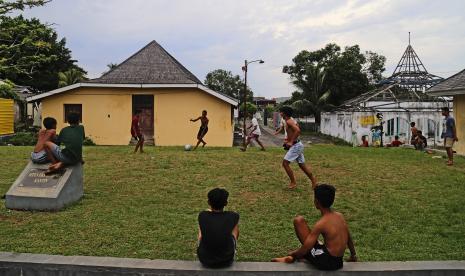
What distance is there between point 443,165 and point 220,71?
68.1 metres

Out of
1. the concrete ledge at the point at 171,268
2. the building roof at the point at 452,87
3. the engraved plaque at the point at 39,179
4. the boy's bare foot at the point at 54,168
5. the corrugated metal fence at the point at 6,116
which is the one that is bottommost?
the concrete ledge at the point at 171,268

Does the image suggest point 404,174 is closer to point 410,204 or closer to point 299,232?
point 410,204

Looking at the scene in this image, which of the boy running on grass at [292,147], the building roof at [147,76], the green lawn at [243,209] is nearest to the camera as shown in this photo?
the green lawn at [243,209]

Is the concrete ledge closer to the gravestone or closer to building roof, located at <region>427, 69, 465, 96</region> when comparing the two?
the gravestone

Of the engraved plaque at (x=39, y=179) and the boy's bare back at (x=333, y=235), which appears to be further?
the engraved plaque at (x=39, y=179)

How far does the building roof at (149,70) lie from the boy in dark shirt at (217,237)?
2019cm

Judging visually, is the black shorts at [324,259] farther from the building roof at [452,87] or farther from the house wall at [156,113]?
the house wall at [156,113]

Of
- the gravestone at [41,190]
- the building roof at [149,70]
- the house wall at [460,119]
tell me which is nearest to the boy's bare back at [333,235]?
the gravestone at [41,190]

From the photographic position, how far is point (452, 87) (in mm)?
17984

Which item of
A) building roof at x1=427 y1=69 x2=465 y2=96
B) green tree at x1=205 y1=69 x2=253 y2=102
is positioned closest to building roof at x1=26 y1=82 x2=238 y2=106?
building roof at x1=427 y1=69 x2=465 y2=96

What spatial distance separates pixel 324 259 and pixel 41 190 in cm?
502

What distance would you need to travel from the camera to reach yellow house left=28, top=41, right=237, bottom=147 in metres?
24.6

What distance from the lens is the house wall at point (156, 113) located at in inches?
970

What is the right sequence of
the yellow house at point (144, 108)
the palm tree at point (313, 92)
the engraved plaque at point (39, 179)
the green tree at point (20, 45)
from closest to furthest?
the engraved plaque at point (39, 179), the green tree at point (20, 45), the yellow house at point (144, 108), the palm tree at point (313, 92)
